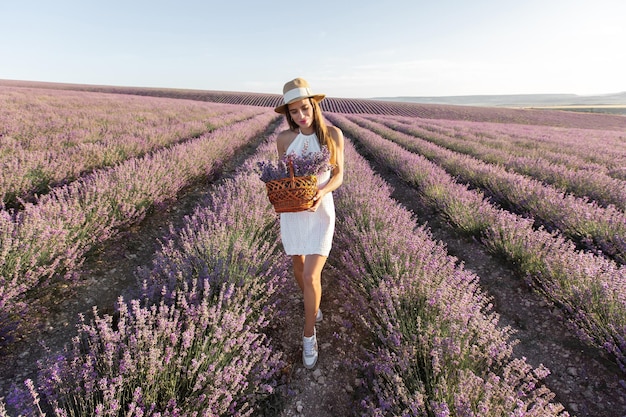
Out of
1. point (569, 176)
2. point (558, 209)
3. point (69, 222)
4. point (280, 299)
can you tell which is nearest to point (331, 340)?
point (280, 299)

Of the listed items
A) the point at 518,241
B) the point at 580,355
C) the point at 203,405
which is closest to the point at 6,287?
the point at 203,405

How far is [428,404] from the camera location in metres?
1.41

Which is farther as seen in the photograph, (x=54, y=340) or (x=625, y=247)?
(x=625, y=247)

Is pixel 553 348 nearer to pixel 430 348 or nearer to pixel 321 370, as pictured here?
pixel 430 348

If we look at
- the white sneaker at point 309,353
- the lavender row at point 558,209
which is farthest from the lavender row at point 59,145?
the lavender row at point 558,209

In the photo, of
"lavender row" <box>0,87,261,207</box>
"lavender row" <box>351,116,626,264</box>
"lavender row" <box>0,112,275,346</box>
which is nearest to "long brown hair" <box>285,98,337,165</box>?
"lavender row" <box>0,112,275,346</box>

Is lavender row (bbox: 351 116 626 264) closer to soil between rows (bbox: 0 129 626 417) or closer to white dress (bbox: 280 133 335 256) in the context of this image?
soil between rows (bbox: 0 129 626 417)

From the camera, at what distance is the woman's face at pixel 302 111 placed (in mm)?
1779

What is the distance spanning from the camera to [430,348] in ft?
5.70

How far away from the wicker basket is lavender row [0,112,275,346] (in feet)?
5.87

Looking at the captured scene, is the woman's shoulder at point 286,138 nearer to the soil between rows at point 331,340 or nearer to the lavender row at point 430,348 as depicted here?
the lavender row at point 430,348

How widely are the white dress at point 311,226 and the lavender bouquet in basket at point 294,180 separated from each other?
172 millimetres

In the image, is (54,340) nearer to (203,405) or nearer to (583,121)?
(203,405)

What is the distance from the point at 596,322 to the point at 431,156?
5.75 m
